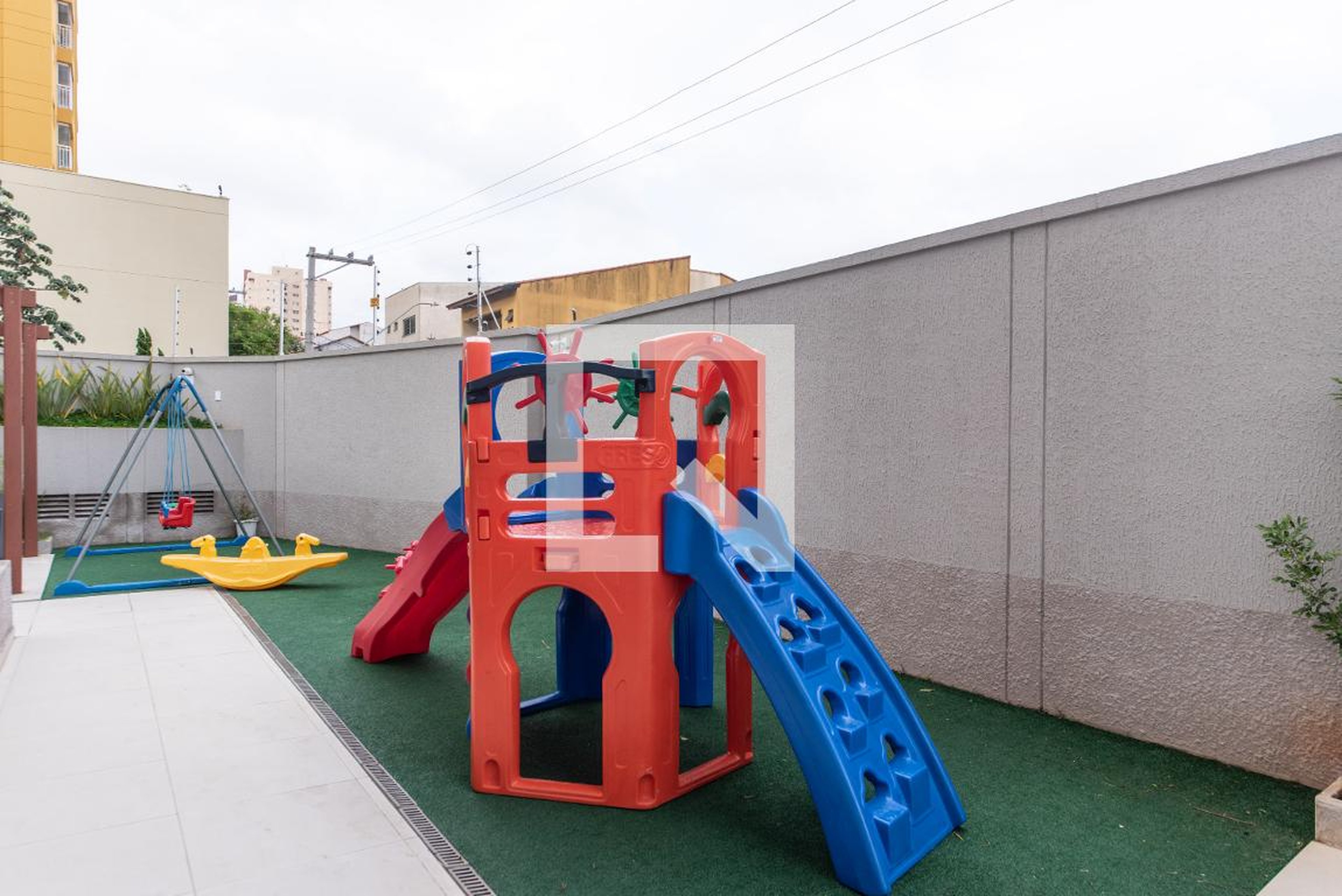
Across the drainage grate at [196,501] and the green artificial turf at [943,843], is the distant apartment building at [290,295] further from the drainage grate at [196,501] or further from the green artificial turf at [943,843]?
the green artificial turf at [943,843]

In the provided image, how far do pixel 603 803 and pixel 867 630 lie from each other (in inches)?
92.3

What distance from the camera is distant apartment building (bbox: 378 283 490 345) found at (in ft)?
120

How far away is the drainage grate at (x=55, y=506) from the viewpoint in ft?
30.3

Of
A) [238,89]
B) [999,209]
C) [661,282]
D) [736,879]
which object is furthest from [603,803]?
[661,282]

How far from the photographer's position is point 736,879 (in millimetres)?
2439

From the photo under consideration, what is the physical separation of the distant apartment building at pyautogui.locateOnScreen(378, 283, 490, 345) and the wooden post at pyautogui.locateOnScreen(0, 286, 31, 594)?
28.6 metres

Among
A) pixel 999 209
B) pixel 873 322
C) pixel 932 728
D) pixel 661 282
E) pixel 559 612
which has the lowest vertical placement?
pixel 932 728

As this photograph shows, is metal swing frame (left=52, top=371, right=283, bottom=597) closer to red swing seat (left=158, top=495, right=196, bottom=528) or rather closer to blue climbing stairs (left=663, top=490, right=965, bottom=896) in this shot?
red swing seat (left=158, top=495, right=196, bottom=528)

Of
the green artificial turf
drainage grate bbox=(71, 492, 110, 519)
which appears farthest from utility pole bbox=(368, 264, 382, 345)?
the green artificial turf

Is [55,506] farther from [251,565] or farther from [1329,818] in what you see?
[1329,818]

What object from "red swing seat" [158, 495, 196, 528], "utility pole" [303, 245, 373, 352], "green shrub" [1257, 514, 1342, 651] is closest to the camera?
"green shrub" [1257, 514, 1342, 651]

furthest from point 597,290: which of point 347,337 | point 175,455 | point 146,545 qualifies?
point 347,337

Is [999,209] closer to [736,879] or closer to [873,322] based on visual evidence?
[873,322]

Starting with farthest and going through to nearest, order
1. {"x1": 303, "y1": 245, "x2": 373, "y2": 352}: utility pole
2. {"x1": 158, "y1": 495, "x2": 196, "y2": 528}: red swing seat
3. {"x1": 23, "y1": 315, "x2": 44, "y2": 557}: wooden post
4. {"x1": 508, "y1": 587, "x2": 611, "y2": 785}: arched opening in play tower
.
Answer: {"x1": 303, "y1": 245, "x2": 373, "y2": 352}: utility pole → {"x1": 158, "y1": 495, "x2": 196, "y2": 528}: red swing seat → {"x1": 23, "y1": 315, "x2": 44, "y2": 557}: wooden post → {"x1": 508, "y1": 587, "x2": 611, "y2": 785}: arched opening in play tower
